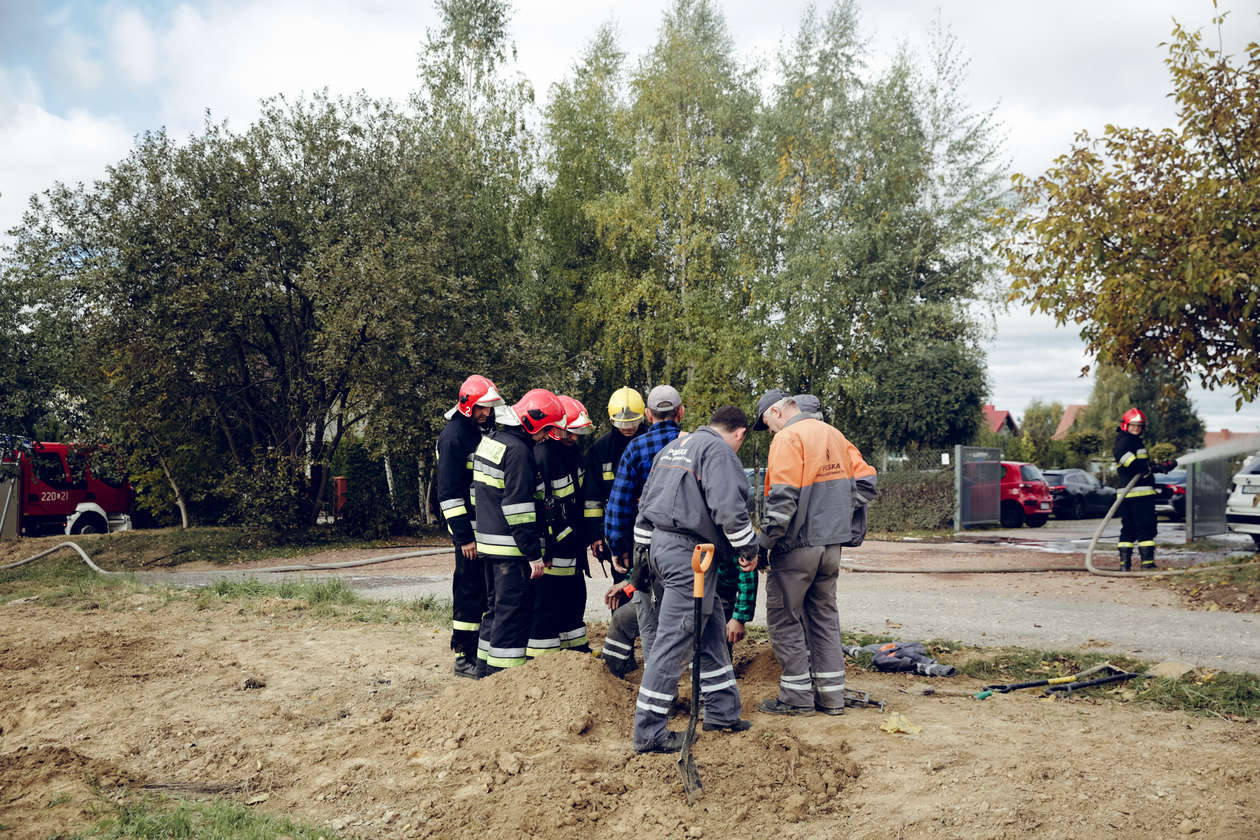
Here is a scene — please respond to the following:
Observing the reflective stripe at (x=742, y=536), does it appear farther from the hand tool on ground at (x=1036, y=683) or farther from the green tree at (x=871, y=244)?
the green tree at (x=871, y=244)

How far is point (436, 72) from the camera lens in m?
27.6

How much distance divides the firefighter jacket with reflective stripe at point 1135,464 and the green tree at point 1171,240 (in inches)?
42.4

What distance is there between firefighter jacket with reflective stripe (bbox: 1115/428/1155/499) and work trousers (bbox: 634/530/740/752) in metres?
8.97

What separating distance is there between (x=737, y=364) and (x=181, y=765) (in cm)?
2089

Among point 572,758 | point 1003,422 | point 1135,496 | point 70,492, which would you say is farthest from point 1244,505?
point 1003,422

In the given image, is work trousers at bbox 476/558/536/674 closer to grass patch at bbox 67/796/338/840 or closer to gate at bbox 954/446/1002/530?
grass patch at bbox 67/796/338/840

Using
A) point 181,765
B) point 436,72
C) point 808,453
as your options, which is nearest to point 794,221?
point 436,72

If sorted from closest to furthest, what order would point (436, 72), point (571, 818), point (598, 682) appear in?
1. point (571, 818)
2. point (598, 682)
3. point (436, 72)

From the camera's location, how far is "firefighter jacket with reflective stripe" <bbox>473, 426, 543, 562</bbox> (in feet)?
20.3

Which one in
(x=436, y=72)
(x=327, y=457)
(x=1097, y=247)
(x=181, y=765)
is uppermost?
(x=436, y=72)

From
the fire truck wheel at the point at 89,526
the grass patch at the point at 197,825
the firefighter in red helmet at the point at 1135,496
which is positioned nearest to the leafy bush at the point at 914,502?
the firefighter in red helmet at the point at 1135,496

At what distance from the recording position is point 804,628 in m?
5.98

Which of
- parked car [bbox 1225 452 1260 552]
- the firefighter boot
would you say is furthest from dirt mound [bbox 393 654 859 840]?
parked car [bbox 1225 452 1260 552]

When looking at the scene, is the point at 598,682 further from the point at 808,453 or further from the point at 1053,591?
the point at 1053,591
